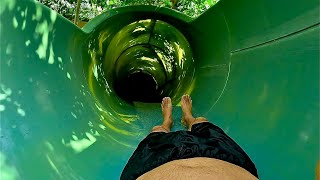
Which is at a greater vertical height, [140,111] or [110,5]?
[110,5]

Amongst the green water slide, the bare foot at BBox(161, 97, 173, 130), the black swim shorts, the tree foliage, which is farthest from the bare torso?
the tree foliage

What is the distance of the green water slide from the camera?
1.41 m

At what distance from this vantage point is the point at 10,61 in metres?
1.49

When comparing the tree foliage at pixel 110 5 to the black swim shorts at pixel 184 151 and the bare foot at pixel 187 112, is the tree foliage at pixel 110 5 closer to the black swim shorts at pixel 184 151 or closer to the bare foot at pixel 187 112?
the bare foot at pixel 187 112

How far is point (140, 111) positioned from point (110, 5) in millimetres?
2790

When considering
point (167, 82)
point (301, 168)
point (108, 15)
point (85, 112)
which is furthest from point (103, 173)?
point (167, 82)

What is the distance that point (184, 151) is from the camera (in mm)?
1185


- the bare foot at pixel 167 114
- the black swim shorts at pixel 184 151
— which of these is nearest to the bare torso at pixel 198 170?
the black swim shorts at pixel 184 151

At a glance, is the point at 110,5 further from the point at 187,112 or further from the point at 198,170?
the point at 198,170

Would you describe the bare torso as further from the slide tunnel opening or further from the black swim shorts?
the slide tunnel opening

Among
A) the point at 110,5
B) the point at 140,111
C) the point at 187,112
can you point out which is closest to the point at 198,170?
the point at 187,112

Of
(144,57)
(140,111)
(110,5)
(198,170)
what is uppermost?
(110,5)

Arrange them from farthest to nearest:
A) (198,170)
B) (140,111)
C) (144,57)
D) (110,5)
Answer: (110,5) → (144,57) → (140,111) → (198,170)

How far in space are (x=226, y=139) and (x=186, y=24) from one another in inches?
70.4
